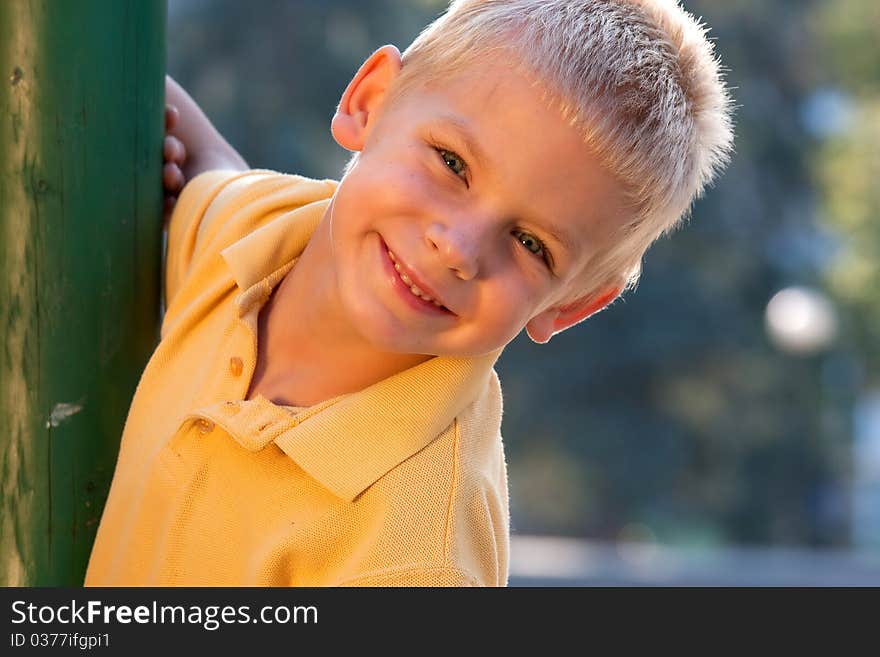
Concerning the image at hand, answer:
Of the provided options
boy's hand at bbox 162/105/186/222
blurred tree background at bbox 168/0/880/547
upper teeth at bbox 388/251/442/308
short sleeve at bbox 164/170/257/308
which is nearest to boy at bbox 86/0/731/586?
upper teeth at bbox 388/251/442/308

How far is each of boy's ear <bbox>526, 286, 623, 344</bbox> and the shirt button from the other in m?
0.53

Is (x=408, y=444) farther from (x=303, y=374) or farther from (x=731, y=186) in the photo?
(x=731, y=186)

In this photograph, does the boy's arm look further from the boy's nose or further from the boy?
the boy's nose

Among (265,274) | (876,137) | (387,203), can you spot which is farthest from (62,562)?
(876,137)

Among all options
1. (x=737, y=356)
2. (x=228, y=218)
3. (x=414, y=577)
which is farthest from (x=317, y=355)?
(x=737, y=356)

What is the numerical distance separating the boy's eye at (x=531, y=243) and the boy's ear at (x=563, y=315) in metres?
0.20

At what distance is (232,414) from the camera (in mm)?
2051

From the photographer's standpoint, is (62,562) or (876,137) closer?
(62,562)

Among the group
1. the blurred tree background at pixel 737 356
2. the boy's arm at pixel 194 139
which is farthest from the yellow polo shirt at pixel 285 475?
the blurred tree background at pixel 737 356

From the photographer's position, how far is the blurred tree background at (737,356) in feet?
60.5

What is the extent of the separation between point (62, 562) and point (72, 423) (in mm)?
220

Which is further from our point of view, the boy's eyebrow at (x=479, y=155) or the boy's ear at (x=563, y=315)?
the boy's ear at (x=563, y=315)

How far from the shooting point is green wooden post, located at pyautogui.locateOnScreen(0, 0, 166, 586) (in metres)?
2.02

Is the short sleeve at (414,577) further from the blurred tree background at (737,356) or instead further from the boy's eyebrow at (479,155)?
the blurred tree background at (737,356)
